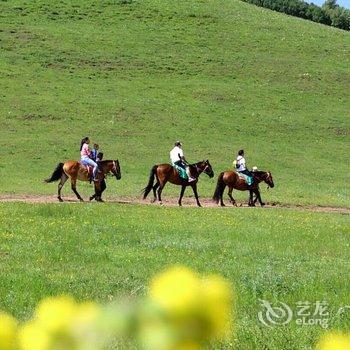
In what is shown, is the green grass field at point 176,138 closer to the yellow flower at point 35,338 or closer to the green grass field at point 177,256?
the green grass field at point 177,256

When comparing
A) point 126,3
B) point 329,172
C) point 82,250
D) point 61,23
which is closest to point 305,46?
point 126,3

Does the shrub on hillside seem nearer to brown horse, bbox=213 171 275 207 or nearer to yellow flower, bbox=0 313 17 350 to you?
brown horse, bbox=213 171 275 207

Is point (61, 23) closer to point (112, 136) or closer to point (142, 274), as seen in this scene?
point (112, 136)

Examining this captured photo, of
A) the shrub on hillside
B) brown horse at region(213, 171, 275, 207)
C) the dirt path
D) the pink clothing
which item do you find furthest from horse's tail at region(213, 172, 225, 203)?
the shrub on hillside

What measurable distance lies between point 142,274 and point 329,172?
3120 cm

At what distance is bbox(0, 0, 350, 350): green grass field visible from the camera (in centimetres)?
974

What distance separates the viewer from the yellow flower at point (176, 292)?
0.58 meters

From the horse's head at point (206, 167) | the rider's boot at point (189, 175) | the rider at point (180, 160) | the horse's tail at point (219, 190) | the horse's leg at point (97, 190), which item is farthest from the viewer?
the horse's tail at point (219, 190)

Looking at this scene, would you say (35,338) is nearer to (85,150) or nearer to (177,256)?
(177,256)

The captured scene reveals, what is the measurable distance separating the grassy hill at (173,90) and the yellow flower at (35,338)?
2731 centimetres

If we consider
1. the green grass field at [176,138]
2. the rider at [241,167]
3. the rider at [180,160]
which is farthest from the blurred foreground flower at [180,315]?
the rider at [241,167]

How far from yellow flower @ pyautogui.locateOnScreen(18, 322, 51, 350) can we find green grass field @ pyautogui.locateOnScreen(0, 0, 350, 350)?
435cm

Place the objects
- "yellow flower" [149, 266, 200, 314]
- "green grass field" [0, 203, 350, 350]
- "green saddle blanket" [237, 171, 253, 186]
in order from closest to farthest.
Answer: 1. "yellow flower" [149, 266, 200, 314]
2. "green grass field" [0, 203, 350, 350]
3. "green saddle blanket" [237, 171, 253, 186]

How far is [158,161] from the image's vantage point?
38562 millimetres
